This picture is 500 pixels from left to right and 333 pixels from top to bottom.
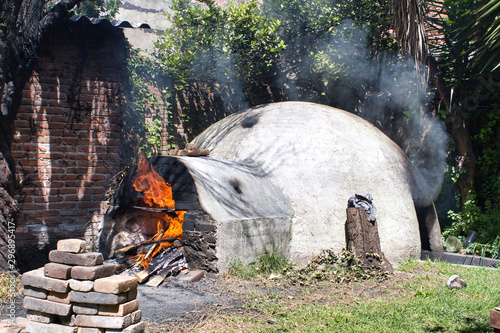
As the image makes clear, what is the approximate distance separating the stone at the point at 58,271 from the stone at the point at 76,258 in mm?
38

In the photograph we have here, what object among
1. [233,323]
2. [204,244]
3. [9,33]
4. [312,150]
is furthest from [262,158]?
[9,33]

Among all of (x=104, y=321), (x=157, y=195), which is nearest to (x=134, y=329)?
(x=104, y=321)

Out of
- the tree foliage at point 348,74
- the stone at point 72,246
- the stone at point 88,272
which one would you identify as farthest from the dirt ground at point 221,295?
the tree foliage at point 348,74

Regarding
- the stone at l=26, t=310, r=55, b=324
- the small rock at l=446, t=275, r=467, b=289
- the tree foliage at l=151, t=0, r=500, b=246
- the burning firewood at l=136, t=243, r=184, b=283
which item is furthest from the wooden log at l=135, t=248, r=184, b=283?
the tree foliage at l=151, t=0, r=500, b=246

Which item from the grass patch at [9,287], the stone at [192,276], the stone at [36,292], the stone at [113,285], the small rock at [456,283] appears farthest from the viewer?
the small rock at [456,283]

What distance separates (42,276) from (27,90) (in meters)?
3.97

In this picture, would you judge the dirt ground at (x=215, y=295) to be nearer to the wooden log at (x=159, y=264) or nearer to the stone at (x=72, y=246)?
the wooden log at (x=159, y=264)

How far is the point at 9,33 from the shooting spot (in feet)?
15.9

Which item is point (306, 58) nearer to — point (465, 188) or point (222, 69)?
point (222, 69)

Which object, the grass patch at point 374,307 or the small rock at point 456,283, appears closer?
the grass patch at point 374,307

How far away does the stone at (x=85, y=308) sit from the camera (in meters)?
3.01

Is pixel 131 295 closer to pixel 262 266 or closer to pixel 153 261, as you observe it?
pixel 153 261

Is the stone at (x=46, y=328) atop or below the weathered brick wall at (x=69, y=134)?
below

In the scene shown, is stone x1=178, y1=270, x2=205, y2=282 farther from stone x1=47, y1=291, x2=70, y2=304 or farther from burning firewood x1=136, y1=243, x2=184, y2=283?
stone x1=47, y1=291, x2=70, y2=304
